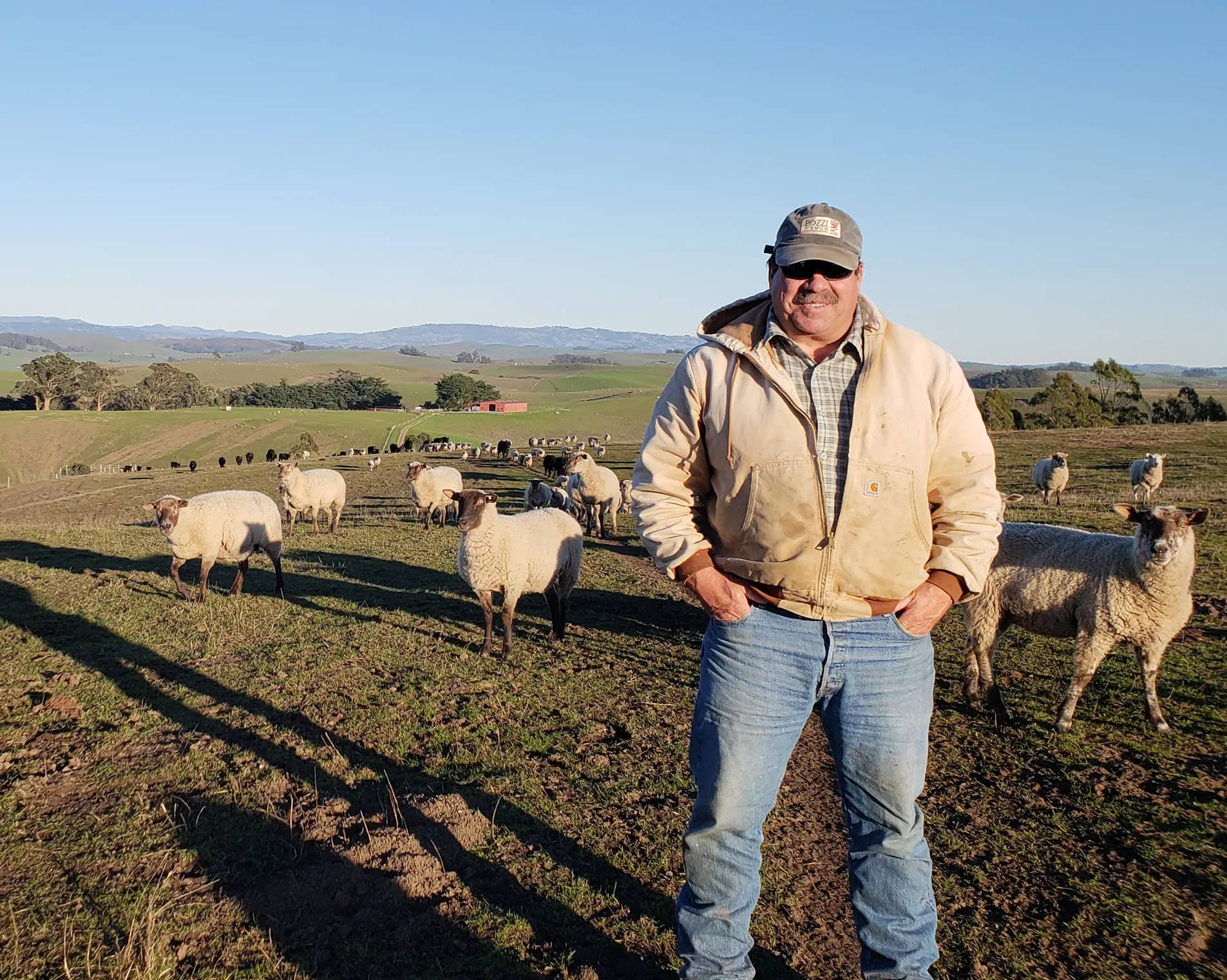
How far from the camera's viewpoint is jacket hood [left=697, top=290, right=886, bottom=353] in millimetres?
3137

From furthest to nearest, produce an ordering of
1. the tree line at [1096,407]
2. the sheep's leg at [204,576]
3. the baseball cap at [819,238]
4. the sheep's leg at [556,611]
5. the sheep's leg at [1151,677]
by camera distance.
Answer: the tree line at [1096,407] < the sheep's leg at [204,576] < the sheep's leg at [556,611] < the sheep's leg at [1151,677] < the baseball cap at [819,238]

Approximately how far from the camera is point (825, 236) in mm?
3014

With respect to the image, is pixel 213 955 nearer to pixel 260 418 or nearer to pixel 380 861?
pixel 380 861

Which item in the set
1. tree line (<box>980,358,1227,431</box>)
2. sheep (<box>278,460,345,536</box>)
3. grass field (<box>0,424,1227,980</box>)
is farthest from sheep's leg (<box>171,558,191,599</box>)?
tree line (<box>980,358,1227,431</box>)

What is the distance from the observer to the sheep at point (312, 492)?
19.8m

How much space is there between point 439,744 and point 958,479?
17.2 ft

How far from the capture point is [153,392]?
104062 millimetres

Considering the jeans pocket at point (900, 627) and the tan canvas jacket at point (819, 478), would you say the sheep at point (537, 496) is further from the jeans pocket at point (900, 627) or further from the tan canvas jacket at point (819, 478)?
the jeans pocket at point (900, 627)

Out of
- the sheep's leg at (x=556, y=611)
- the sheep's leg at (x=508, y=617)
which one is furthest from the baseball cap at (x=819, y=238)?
the sheep's leg at (x=556, y=611)

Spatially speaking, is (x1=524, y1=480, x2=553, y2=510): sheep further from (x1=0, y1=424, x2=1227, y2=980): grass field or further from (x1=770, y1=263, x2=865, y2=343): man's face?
(x1=770, y1=263, x2=865, y2=343): man's face

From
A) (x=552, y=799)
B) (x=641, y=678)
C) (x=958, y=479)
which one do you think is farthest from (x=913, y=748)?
(x=641, y=678)

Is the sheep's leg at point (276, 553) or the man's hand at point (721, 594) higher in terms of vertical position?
the man's hand at point (721, 594)

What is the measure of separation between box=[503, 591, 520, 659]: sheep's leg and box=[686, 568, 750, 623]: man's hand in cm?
671

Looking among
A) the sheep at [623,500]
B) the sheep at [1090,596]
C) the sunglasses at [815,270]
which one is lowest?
Answer: the sheep at [623,500]
